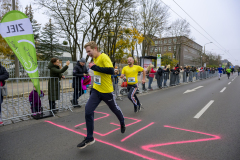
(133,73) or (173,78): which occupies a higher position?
(133,73)

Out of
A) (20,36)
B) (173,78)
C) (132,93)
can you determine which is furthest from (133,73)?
(173,78)

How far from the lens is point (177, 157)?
9.02 feet

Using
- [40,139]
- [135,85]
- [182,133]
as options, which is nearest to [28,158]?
[40,139]

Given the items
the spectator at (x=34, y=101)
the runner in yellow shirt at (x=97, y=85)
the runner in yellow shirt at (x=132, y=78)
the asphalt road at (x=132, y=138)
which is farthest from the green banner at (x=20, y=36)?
the runner in yellow shirt at (x=132, y=78)

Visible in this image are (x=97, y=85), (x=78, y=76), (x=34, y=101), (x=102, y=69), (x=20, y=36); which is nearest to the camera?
(x=102, y=69)

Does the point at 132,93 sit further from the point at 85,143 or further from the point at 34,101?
the point at 34,101

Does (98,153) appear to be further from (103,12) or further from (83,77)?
(103,12)

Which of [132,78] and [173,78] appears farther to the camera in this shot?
[173,78]

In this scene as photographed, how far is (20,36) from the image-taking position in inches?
181

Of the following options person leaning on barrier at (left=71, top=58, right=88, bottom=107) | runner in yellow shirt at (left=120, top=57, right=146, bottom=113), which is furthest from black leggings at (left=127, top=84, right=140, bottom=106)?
person leaning on barrier at (left=71, top=58, right=88, bottom=107)

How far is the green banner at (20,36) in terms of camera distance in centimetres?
445

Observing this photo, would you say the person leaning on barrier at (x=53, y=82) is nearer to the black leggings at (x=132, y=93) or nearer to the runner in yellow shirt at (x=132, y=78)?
the runner in yellow shirt at (x=132, y=78)

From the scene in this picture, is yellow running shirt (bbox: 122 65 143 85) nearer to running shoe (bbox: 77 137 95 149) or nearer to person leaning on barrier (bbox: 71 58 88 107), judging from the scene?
person leaning on barrier (bbox: 71 58 88 107)

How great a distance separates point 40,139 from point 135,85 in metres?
3.26
